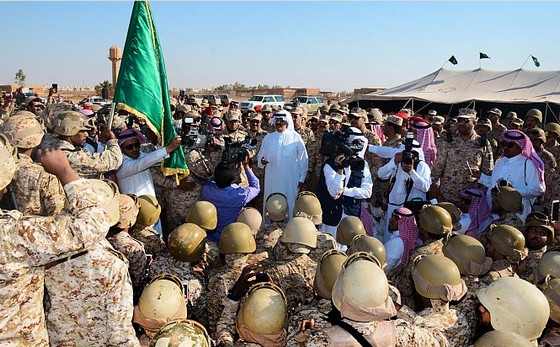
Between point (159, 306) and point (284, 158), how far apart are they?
390 cm

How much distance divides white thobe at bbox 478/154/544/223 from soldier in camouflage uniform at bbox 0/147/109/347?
15.6 feet

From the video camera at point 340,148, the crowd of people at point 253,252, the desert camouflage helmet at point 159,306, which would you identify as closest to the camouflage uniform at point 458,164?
the crowd of people at point 253,252

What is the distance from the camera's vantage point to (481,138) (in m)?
6.96

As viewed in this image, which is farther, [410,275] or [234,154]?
[234,154]

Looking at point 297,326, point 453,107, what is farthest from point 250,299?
point 453,107

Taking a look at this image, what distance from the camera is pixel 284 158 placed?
635 centimetres

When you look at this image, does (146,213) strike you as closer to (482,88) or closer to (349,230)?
(349,230)

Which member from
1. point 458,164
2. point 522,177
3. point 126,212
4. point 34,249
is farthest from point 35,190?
point 458,164

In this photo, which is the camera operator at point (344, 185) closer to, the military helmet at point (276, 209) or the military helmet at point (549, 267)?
the military helmet at point (276, 209)

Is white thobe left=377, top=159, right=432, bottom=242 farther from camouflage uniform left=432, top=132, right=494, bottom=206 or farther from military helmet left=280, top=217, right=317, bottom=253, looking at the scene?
military helmet left=280, top=217, right=317, bottom=253

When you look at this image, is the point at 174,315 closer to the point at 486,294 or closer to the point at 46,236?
the point at 46,236

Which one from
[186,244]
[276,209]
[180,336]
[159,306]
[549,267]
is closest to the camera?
[180,336]

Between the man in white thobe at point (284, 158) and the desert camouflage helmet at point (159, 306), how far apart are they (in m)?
3.61

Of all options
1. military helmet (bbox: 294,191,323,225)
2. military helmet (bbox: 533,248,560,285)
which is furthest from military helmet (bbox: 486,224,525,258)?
military helmet (bbox: 294,191,323,225)
